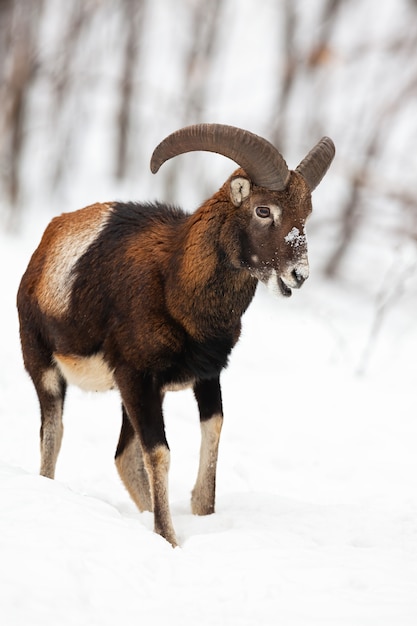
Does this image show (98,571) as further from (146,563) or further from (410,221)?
(410,221)

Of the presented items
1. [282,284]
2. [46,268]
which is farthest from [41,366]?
[282,284]

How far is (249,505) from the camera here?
21.4 feet

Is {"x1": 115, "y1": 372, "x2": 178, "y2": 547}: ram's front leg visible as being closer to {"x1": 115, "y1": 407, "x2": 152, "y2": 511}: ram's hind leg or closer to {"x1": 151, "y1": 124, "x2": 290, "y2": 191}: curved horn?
{"x1": 115, "y1": 407, "x2": 152, "y2": 511}: ram's hind leg

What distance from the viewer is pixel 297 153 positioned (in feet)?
64.7

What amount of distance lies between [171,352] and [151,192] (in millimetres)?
14320

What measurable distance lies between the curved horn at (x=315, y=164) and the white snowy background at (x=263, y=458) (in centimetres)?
241

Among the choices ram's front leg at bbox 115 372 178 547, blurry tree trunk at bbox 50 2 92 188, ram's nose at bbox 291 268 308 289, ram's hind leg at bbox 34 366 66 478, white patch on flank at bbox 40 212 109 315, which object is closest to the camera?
ram's nose at bbox 291 268 308 289

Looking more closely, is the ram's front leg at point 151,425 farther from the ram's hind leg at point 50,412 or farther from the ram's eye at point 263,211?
the ram's eye at point 263,211

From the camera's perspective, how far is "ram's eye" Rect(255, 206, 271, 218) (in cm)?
572

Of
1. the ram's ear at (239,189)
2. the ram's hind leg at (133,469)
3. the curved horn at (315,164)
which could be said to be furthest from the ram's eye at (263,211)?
the ram's hind leg at (133,469)

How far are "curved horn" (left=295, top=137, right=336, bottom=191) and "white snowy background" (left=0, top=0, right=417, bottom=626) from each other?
7.90 ft

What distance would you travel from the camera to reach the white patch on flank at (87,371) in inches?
Answer: 247

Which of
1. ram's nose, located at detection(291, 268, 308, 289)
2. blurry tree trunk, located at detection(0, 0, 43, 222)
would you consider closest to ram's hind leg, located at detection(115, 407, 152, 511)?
ram's nose, located at detection(291, 268, 308, 289)

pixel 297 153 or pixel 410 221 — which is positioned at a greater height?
pixel 297 153
